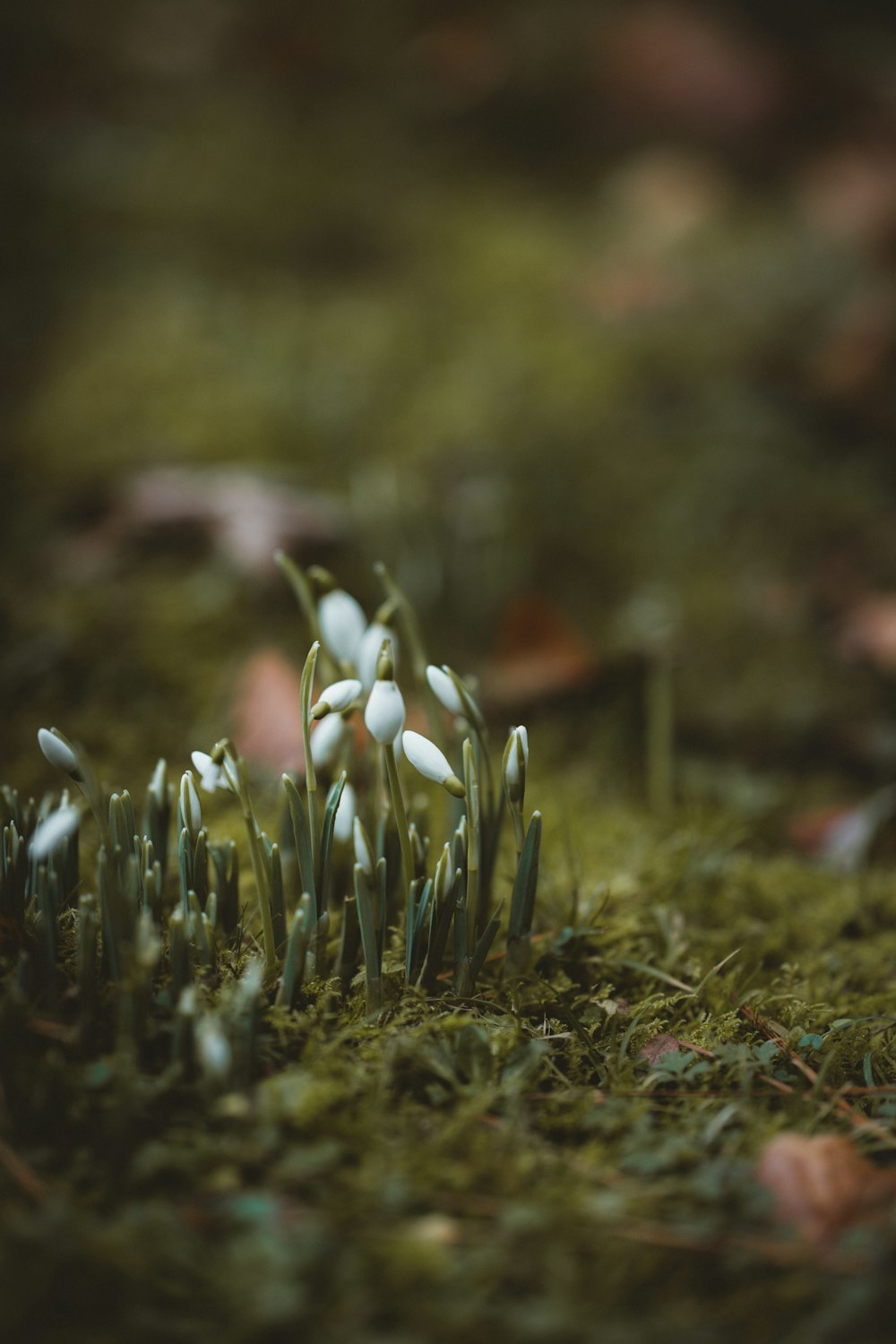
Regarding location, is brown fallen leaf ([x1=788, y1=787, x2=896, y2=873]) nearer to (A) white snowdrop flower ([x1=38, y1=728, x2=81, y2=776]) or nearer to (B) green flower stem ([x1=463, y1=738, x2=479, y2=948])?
(B) green flower stem ([x1=463, y1=738, x2=479, y2=948])

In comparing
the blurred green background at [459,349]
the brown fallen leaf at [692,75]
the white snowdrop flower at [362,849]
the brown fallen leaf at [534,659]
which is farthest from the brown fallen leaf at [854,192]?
the white snowdrop flower at [362,849]

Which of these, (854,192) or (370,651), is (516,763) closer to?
(370,651)

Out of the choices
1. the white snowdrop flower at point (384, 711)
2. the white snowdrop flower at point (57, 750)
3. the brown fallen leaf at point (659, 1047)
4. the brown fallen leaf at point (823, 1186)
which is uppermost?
the white snowdrop flower at point (57, 750)

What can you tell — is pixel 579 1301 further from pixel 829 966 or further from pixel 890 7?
pixel 890 7

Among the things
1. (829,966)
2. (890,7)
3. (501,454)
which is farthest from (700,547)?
(890,7)

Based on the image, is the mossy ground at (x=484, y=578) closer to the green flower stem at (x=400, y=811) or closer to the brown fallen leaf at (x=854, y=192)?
the brown fallen leaf at (x=854, y=192)

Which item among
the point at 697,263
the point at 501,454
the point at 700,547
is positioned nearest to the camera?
the point at 700,547

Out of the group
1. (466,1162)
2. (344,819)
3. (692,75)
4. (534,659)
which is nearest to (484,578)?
(534,659)
